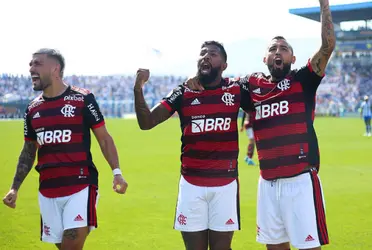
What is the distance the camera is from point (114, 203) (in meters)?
11.5

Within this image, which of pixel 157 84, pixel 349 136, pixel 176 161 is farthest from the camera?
pixel 157 84

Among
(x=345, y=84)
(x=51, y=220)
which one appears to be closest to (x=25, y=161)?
(x=51, y=220)

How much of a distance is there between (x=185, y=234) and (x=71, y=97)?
178 centimetres

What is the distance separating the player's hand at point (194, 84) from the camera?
6.00 m

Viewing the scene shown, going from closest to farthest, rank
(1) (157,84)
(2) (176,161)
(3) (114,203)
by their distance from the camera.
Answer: (3) (114,203)
(2) (176,161)
(1) (157,84)

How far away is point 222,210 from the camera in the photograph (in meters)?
5.77

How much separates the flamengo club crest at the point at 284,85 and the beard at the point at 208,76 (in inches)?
25.7

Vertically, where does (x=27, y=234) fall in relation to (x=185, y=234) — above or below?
below

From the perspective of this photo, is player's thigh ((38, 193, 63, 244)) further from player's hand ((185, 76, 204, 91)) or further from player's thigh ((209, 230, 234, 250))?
player's hand ((185, 76, 204, 91))

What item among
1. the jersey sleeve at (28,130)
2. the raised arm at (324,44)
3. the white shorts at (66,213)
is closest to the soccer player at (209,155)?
the raised arm at (324,44)

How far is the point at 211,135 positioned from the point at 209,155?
0.20 m

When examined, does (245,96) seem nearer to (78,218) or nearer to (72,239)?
(78,218)

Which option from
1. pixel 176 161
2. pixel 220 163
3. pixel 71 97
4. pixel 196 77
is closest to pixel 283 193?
pixel 220 163

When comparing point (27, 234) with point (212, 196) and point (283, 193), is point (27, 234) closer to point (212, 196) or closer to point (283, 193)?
point (212, 196)
